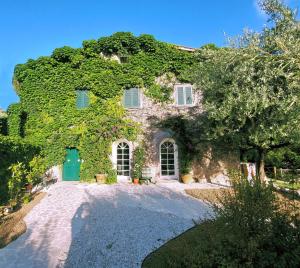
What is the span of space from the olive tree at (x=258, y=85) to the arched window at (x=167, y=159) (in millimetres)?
4869

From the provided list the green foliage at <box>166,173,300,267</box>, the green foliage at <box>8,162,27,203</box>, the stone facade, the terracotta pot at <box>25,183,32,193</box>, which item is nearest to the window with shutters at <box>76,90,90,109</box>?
the stone facade

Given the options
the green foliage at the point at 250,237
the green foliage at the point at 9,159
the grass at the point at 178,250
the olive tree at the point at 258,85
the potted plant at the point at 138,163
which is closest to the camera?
the green foliage at the point at 250,237

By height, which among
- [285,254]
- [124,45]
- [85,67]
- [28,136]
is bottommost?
[285,254]

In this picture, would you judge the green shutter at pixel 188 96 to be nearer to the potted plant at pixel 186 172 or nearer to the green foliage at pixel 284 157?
the potted plant at pixel 186 172

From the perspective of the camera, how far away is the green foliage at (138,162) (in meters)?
14.5

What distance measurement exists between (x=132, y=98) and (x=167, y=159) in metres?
4.55

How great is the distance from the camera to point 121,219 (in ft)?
24.7

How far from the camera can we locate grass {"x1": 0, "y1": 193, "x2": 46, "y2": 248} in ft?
19.6

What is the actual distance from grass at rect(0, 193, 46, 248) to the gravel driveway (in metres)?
0.17

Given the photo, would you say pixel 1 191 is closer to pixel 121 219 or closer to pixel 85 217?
pixel 85 217

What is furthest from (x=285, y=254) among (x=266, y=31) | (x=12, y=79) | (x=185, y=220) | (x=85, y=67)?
(x=12, y=79)

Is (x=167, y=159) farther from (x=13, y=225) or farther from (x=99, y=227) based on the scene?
(x=13, y=225)

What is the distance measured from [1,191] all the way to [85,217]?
11.5ft

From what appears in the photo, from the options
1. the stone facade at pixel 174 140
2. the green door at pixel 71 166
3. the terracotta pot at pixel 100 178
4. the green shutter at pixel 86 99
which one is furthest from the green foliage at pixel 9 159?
the stone facade at pixel 174 140
